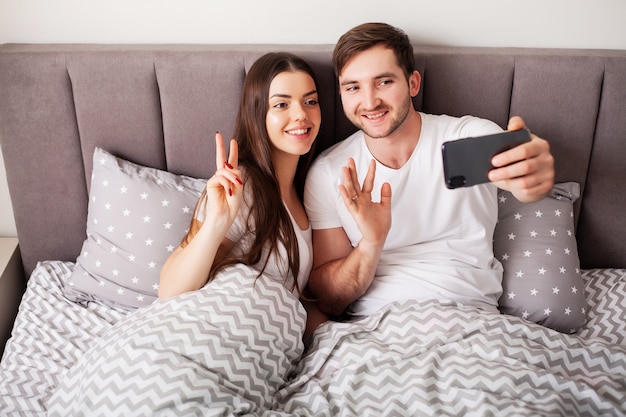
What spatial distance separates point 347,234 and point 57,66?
0.95 metres

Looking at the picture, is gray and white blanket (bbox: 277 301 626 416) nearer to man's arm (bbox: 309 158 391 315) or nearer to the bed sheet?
man's arm (bbox: 309 158 391 315)

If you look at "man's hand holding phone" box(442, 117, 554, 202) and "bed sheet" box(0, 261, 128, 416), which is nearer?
"man's hand holding phone" box(442, 117, 554, 202)

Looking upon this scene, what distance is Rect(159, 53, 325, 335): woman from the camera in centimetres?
131

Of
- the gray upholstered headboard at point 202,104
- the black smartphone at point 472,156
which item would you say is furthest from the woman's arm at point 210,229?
the black smartphone at point 472,156

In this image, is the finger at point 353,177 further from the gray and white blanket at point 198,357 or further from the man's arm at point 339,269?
the gray and white blanket at point 198,357

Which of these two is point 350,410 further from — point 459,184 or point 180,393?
point 459,184

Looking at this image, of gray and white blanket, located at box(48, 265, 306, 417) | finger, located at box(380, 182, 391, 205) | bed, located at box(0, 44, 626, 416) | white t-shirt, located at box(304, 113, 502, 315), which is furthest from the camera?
white t-shirt, located at box(304, 113, 502, 315)

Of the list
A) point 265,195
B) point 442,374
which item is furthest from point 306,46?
point 442,374

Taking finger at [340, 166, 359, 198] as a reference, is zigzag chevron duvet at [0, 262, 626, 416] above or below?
below

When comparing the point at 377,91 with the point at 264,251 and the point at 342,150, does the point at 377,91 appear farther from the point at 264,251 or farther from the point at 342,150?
the point at 264,251

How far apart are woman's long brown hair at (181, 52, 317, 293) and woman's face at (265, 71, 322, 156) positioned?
0.02m

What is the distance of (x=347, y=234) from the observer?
5.05 feet

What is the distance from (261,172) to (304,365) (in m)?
0.50

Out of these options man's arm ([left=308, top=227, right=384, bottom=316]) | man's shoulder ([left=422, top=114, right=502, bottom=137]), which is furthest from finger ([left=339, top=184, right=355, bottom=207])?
man's shoulder ([left=422, top=114, right=502, bottom=137])
